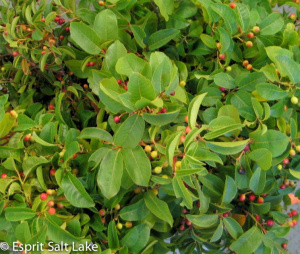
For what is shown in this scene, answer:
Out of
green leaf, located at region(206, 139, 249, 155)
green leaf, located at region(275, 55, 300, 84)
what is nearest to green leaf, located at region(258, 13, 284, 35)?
green leaf, located at region(275, 55, 300, 84)

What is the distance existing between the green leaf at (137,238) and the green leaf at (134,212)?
1 cm

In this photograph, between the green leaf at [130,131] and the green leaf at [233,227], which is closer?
the green leaf at [130,131]

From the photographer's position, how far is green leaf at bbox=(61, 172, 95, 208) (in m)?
0.45

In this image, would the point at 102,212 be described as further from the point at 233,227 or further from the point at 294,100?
the point at 294,100

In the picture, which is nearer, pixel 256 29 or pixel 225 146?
pixel 225 146

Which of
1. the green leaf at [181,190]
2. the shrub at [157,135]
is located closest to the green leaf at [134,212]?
the shrub at [157,135]

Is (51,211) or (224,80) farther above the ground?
(224,80)

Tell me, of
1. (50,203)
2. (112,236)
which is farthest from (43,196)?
(112,236)

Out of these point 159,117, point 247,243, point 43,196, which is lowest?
point 247,243

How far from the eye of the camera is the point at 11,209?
0.45m

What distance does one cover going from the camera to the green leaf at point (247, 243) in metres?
0.52

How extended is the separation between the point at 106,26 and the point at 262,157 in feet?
0.95

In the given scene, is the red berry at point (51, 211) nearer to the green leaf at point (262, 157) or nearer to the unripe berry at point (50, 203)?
the unripe berry at point (50, 203)

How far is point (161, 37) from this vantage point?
22.2 inches
